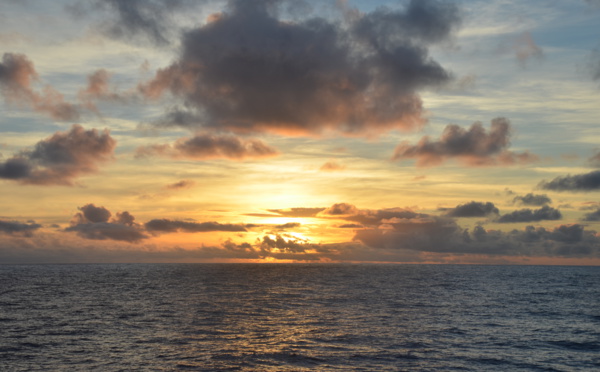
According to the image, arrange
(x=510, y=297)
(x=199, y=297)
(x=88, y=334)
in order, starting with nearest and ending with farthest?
(x=88, y=334), (x=199, y=297), (x=510, y=297)

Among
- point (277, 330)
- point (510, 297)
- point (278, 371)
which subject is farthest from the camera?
point (510, 297)

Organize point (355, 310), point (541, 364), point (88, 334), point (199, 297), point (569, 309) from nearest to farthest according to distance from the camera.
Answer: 1. point (541, 364)
2. point (88, 334)
3. point (355, 310)
4. point (569, 309)
5. point (199, 297)

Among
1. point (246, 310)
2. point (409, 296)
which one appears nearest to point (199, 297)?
point (246, 310)

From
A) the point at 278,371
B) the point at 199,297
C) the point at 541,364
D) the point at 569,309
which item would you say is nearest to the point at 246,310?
the point at 199,297

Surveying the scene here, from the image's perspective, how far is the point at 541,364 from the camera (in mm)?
51594

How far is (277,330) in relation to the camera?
223 feet

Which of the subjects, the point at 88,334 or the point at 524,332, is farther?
the point at 524,332

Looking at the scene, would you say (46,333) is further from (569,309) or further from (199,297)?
(569,309)

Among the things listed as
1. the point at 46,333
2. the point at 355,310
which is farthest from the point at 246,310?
the point at 46,333

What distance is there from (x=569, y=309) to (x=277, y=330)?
66.6 m

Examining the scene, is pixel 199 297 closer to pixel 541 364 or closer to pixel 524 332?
pixel 524 332

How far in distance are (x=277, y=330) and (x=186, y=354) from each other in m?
18.2

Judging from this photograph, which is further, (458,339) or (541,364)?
(458,339)

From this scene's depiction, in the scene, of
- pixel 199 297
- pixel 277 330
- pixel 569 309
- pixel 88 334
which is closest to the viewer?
pixel 88 334
